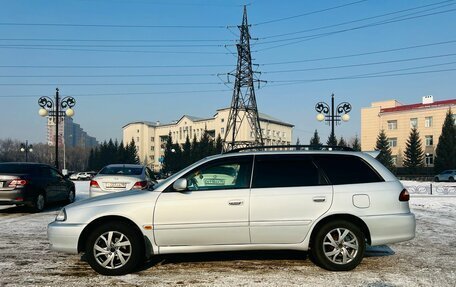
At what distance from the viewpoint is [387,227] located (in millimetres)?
5699

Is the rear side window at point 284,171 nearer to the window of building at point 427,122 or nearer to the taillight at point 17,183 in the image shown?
the taillight at point 17,183

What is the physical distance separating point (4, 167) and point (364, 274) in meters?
10.8

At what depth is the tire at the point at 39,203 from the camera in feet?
39.0

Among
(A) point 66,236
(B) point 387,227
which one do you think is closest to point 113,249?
(A) point 66,236

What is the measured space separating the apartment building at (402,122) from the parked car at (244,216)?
73.0 m

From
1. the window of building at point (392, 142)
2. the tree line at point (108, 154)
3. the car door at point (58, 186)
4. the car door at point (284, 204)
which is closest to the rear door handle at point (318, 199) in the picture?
the car door at point (284, 204)

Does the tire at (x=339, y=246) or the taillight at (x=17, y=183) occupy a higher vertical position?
the taillight at (x=17, y=183)

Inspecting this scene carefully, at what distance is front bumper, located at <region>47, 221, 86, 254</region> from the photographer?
5496 mm

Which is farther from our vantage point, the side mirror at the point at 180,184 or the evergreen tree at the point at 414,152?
the evergreen tree at the point at 414,152

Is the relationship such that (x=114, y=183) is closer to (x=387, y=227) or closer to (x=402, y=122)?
(x=387, y=227)

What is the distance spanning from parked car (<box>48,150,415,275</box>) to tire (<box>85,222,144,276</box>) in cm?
1

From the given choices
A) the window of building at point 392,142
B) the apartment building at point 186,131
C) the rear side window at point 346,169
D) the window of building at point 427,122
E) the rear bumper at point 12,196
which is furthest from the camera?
the apartment building at point 186,131

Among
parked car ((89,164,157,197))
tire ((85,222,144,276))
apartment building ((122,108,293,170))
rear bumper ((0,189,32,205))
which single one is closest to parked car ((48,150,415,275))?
tire ((85,222,144,276))

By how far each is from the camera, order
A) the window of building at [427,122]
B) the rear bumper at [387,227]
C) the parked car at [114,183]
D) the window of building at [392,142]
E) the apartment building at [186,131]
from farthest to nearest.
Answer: the apartment building at [186,131] → the window of building at [392,142] → the window of building at [427,122] → the parked car at [114,183] → the rear bumper at [387,227]
